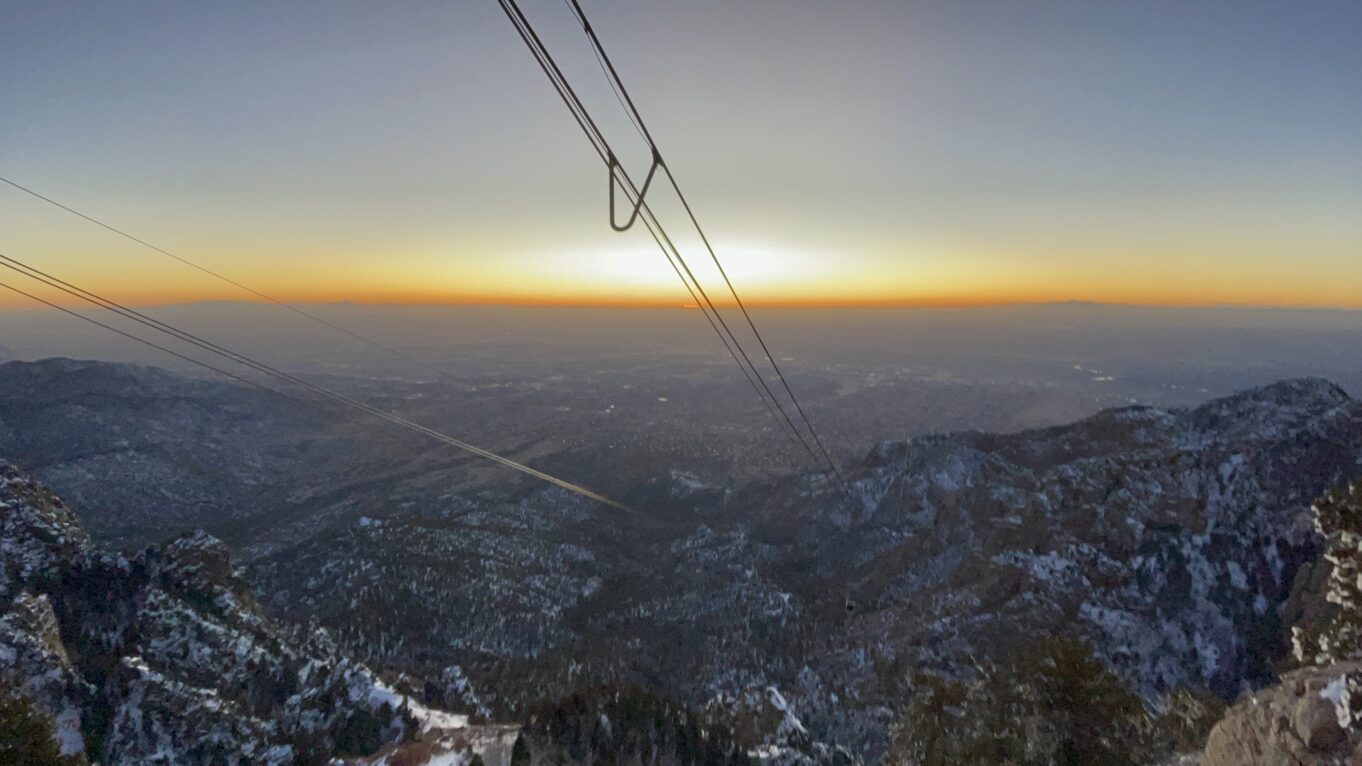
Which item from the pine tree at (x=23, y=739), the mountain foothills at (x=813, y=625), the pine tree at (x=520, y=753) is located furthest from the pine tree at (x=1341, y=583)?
the pine tree at (x=23, y=739)

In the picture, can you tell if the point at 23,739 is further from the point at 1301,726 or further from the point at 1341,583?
the point at 1341,583

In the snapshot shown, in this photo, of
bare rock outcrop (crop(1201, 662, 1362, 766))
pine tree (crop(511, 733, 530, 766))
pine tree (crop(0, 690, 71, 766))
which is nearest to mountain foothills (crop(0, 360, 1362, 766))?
bare rock outcrop (crop(1201, 662, 1362, 766))

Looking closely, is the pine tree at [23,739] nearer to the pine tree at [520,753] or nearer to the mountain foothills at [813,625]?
the mountain foothills at [813,625]

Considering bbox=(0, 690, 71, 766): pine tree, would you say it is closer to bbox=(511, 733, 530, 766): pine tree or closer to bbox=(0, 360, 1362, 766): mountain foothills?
bbox=(0, 360, 1362, 766): mountain foothills

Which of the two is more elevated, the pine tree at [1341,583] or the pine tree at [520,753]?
the pine tree at [1341,583]

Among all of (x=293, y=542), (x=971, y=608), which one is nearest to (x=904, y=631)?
(x=971, y=608)

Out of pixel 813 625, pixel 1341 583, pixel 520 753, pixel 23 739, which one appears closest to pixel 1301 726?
pixel 1341 583

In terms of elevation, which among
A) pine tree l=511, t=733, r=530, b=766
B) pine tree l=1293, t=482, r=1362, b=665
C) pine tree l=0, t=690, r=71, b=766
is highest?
pine tree l=1293, t=482, r=1362, b=665

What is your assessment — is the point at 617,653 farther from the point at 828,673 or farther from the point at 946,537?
the point at 946,537
